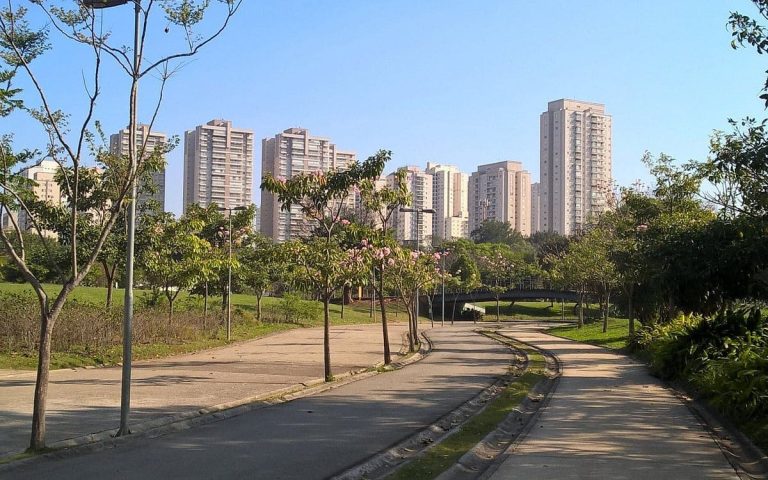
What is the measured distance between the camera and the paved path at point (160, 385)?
10953mm

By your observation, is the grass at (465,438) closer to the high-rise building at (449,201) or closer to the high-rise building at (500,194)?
the high-rise building at (449,201)

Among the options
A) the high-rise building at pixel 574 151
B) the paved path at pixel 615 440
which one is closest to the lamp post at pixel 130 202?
the paved path at pixel 615 440

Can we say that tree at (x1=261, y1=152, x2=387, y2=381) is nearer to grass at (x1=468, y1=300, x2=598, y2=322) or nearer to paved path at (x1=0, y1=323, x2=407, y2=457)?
paved path at (x1=0, y1=323, x2=407, y2=457)

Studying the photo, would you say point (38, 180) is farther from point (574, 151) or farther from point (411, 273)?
point (574, 151)

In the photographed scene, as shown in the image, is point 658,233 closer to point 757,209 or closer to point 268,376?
point 757,209

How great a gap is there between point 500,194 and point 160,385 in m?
121

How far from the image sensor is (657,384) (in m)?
16.0

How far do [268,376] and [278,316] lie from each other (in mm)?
27597

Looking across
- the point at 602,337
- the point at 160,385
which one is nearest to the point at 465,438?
the point at 160,385

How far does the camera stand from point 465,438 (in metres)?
9.66

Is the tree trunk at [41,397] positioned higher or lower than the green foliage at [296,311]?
higher

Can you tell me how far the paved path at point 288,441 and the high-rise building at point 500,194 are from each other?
4464 inches

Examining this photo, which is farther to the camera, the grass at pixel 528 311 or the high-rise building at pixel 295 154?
the grass at pixel 528 311

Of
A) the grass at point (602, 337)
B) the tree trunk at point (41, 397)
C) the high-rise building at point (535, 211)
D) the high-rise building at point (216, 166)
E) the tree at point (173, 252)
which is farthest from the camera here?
the high-rise building at point (535, 211)
